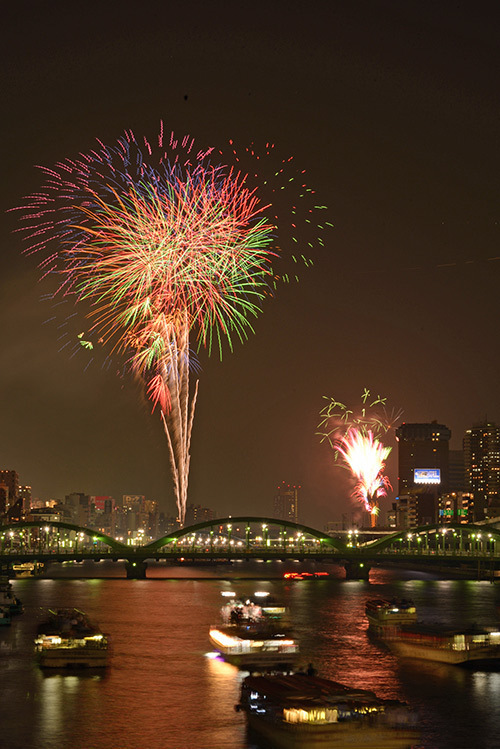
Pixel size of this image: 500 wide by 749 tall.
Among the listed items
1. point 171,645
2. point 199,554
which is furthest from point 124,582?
point 171,645

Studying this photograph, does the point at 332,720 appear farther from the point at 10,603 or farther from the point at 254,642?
the point at 10,603

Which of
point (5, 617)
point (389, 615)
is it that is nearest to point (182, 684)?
point (389, 615)

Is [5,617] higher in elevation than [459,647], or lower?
higher

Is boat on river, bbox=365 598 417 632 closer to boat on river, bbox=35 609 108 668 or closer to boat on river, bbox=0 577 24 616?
boat on river, bbox=35 609 108 668

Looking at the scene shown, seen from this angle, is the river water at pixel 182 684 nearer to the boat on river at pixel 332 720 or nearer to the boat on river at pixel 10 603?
the boat on river at pixel 10 603

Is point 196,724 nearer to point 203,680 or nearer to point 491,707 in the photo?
point 203,680

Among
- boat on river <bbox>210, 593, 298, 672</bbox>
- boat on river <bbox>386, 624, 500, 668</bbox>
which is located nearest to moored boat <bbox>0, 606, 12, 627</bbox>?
boat on river <bbox>210, 593, 298, 672</bbox>
